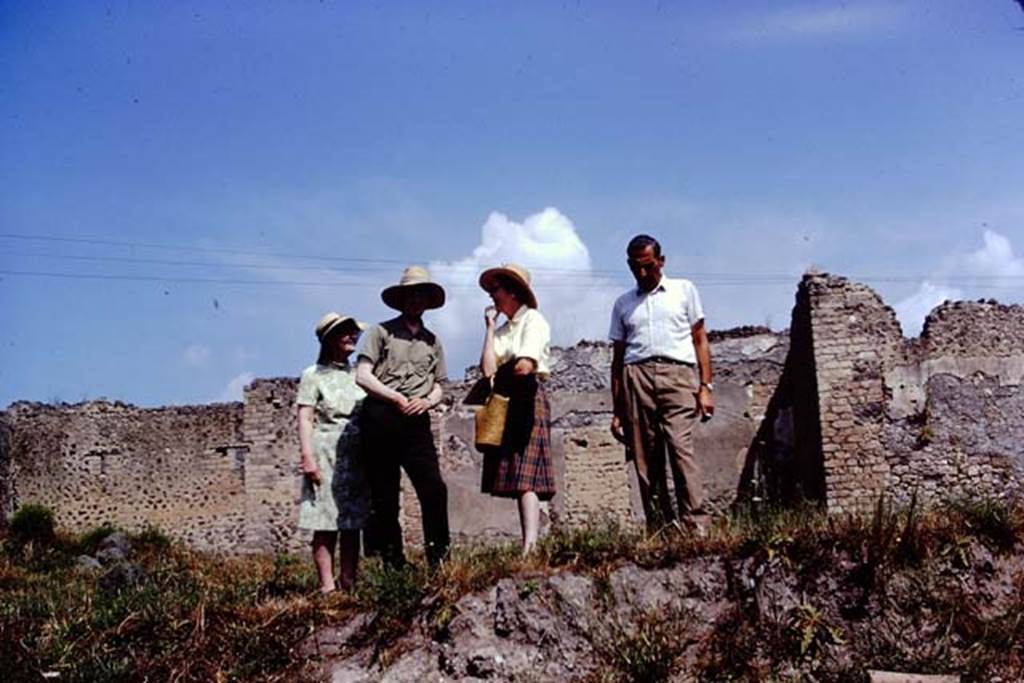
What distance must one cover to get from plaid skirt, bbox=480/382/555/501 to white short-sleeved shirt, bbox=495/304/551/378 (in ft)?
0.68

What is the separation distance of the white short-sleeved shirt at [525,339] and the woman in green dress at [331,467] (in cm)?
97

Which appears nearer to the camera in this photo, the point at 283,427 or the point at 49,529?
the point at 49,529

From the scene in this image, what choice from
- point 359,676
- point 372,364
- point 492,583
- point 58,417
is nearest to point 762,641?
point 492,583

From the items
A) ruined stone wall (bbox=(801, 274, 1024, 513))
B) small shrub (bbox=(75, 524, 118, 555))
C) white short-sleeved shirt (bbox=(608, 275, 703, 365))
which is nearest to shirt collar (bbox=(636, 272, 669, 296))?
white short-sleeved shirt (bbox=(608, 275, 703, 365))

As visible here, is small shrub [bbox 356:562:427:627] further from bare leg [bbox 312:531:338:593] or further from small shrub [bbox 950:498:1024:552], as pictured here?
small shrub [bbox 950:498:1024:552]

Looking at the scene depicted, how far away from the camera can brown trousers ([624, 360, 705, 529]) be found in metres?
6.24

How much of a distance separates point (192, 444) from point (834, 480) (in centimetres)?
1182

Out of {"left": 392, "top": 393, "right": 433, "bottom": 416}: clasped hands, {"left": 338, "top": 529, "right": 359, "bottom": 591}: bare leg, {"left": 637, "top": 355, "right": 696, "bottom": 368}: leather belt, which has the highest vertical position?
{"left": 637, "top": 355, "right": 696, "bottom": 368}: leather belt

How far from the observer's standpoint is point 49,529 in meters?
16.1

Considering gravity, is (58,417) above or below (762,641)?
above

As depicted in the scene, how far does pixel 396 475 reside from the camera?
6.36 metres

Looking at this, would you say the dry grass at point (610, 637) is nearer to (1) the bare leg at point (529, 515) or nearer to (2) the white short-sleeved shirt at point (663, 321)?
(1) the bare leg at point (529, 515)

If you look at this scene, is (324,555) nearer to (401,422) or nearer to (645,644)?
(401,422)

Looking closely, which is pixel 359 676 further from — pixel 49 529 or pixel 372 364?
pixel 49 529
